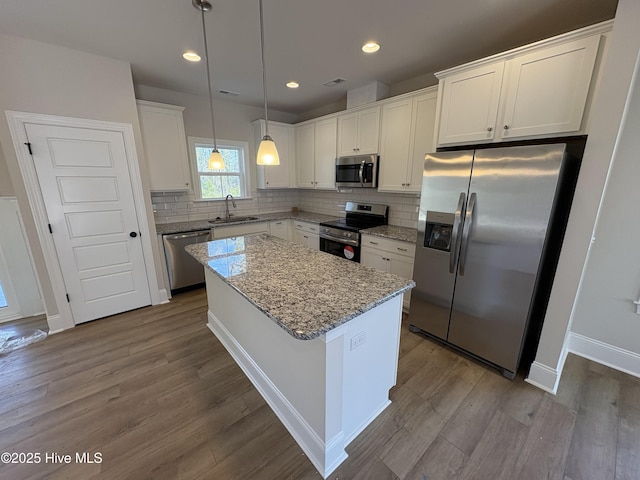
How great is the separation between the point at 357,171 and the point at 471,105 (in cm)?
153

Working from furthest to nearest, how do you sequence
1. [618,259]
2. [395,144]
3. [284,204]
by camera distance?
[284,204] < [395,144] < [618,259]

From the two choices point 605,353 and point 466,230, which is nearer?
point 466,230

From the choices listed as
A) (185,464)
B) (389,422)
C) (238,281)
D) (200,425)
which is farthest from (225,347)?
(389,422)

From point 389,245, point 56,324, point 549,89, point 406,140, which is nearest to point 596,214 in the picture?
point 549,89

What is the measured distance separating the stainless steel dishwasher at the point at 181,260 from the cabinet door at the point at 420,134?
2809 mm

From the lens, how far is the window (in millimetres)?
3920

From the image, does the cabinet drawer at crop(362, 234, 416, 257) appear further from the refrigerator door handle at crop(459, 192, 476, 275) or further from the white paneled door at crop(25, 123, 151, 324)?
the white paneled door at crop(25, 123, 151, 324)

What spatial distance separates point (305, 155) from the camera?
4344 mm

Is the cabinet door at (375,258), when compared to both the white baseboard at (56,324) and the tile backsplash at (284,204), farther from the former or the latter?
the white baseboard at (56,324)

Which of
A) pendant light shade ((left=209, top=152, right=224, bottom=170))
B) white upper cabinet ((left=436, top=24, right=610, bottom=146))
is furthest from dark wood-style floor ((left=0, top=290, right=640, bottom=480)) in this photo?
white upper cabinet ((left=436, top=24, right=610, bottom=146))

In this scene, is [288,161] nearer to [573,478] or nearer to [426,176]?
[426,176]

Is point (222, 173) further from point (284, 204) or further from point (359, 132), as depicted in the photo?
point (359, 132)

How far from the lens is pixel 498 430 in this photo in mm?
1609

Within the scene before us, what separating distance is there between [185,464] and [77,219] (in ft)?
8.55
